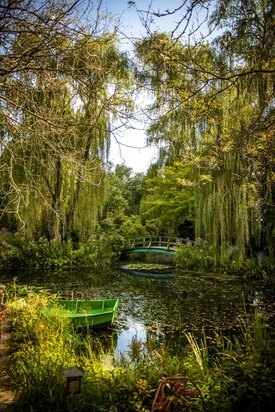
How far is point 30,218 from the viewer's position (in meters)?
13.7

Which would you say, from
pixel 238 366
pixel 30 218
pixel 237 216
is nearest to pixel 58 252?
pixel 30 218

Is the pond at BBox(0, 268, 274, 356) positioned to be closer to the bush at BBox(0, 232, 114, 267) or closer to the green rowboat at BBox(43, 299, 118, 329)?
the green rowboat at BBox(43, 299, 118, 329)

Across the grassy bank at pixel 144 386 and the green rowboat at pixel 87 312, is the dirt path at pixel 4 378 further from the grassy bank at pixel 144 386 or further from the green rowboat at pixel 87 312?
the green rowboat at pixel 87 312

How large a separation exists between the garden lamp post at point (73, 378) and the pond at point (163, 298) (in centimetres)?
204

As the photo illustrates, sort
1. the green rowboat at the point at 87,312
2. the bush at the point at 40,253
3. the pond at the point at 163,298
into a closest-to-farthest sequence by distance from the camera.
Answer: the green rowboat at the point at 87,312, the pond at the point at 163,298, the bush at the point at 40,253

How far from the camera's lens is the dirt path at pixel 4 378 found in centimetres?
283

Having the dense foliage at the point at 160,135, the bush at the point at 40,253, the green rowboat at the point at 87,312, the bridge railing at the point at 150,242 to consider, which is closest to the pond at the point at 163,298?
the green rowboat at the point at 87,312

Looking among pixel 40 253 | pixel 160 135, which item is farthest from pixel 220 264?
pixel 40 253

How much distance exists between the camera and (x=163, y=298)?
9688 millimetres

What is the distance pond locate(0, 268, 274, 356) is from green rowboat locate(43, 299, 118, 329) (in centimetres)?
34

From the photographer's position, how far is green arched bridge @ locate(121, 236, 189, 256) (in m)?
17.8

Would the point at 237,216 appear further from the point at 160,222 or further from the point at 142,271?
the point at 160,222

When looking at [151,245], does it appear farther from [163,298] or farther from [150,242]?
[163,298]

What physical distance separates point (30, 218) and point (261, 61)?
12237 millimetres
